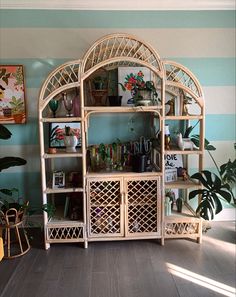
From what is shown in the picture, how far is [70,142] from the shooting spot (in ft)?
9.22

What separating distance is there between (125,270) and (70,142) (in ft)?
3.90

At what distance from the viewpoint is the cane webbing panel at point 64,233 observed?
2.84 m

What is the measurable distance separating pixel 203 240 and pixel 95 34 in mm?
2302

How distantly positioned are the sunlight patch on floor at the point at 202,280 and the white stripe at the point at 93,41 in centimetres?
204

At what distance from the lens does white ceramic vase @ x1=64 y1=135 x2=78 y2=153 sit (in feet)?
9.21

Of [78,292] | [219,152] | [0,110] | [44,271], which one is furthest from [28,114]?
[219,152]

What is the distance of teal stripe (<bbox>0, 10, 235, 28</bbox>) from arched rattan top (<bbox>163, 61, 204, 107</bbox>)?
479mm

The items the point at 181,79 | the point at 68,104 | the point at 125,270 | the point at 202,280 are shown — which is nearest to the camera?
the point at 202,280

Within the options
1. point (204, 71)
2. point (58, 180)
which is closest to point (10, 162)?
point (58, 180)

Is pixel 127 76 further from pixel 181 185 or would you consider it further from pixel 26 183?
pixel 26 183

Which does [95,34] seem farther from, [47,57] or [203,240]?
[203,240]

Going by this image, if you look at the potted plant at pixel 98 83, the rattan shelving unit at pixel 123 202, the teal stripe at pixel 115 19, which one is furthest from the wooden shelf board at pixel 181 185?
the teal stripe at pixel 115 19

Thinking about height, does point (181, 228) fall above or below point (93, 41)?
below

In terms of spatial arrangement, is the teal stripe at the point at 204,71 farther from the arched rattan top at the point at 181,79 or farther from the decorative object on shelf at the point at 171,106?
the decorative object on shelf at the point at 171,106
